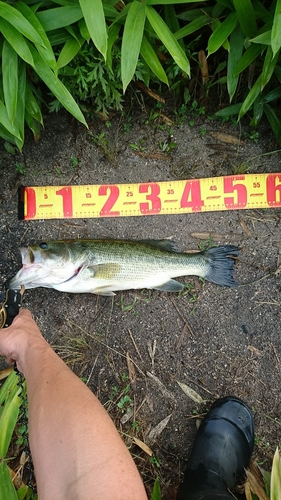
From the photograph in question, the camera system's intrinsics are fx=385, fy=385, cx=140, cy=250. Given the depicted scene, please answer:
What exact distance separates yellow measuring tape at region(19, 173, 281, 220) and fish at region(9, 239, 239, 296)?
1.35 ft

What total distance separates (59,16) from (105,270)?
6.79ft

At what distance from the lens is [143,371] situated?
385cm

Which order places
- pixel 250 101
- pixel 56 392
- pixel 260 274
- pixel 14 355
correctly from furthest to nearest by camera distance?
pixel 260 274, pixel 250 101, pixel 14 355, pixel 56 392

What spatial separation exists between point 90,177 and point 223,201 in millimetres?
1402

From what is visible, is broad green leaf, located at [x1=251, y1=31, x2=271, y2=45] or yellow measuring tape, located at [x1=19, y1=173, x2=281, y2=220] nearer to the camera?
broad green leaf, located at [x1=251, y1=31, x2=271, y2=45]

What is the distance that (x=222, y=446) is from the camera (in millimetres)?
3648

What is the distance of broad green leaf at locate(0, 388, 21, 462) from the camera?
3.02 meters

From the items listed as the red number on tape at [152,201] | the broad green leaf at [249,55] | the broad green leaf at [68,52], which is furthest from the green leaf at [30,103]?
the broad green leaf at [249,55]

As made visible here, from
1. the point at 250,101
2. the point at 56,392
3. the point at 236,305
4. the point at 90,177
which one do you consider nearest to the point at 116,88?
the point at 90,177

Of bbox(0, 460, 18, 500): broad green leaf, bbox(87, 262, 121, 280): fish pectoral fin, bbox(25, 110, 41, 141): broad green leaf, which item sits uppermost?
bbox(25, 110, 41, 141): broad green leaf

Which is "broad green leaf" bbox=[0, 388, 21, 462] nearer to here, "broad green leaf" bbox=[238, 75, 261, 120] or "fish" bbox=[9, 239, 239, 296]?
"fish" bbox=[9, 239, 239, 296]

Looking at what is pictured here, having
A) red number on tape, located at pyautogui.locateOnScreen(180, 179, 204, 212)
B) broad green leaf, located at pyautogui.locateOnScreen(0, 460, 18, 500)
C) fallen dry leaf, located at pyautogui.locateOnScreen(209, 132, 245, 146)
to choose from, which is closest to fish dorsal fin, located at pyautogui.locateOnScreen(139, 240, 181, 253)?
red number on tape, located at pyautogui.locateOnScreen(180, 179, 204, 212)

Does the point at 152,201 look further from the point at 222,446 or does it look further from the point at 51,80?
the point at 222,446

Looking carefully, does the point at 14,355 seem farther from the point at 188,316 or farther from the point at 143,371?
the point at 188,316
